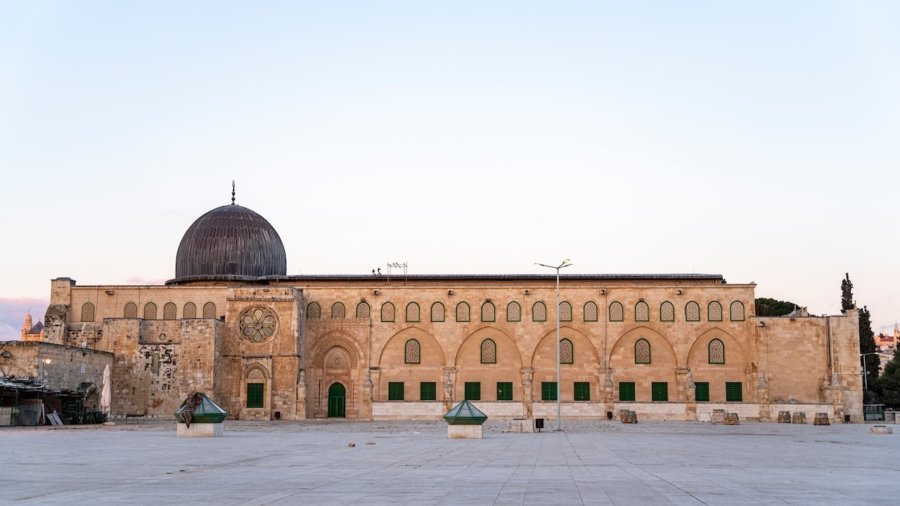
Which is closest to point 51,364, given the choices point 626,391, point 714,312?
point 626,391

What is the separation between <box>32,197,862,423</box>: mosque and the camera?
60594 mm

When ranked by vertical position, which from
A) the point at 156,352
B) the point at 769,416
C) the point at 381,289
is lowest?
the point at 769,416

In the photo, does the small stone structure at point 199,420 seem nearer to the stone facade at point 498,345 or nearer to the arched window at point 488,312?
the stone facade at point 498,345

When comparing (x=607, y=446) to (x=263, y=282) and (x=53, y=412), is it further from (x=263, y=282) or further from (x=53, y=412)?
(x=263, y=282)

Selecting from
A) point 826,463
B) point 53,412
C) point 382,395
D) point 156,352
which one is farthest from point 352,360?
point 826,463

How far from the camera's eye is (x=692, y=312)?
205 feet

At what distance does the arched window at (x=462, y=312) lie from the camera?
6369 cm

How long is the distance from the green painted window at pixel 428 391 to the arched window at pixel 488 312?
209 inches

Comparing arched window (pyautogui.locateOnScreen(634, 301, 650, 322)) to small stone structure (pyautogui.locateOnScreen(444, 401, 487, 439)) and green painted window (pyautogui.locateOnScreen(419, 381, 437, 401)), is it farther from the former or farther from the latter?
small stone structure (pyautogui.locateOnScreen(444, 401, 487, 439))

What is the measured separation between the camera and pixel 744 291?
62.6 metres

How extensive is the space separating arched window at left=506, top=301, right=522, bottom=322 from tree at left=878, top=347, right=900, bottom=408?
116 feet

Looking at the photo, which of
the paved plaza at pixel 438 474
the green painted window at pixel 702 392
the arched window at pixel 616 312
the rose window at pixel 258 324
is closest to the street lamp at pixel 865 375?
the green painted window at pixel 702 392

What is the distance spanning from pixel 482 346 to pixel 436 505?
2048 inches

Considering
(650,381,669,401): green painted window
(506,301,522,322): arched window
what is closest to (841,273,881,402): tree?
(650,381,669,401): green painted window
